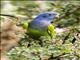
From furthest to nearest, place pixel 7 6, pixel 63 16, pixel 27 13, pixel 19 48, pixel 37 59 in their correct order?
pixel 7 6 < pixel 27 13 < pixel 63 16 < pixel 19 48 < pixel 37 59

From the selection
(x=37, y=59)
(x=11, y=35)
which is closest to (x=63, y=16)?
(x=37, y=59)

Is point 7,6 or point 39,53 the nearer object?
point 39,53

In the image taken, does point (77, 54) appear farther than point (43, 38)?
No

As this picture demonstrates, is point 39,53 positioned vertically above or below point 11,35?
below

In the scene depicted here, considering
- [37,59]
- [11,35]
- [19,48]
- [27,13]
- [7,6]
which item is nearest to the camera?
[11,35]

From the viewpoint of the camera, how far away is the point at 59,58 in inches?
98.9

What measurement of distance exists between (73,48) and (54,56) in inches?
8.5

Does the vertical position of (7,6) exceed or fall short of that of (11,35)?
it falls short

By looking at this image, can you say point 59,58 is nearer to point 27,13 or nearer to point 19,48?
point 19,48

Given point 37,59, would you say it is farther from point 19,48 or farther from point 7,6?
point 7,6

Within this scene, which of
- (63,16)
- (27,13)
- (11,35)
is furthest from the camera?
(27,13)

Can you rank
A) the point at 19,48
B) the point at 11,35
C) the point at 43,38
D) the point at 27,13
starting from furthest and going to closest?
the point at 27,13 < the point at 43,38 < the point at 19,48 < the point at 11,35

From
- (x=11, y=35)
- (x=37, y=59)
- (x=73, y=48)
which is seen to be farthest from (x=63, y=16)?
(x=11, y=35)

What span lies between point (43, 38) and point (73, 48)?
331 millimetres
